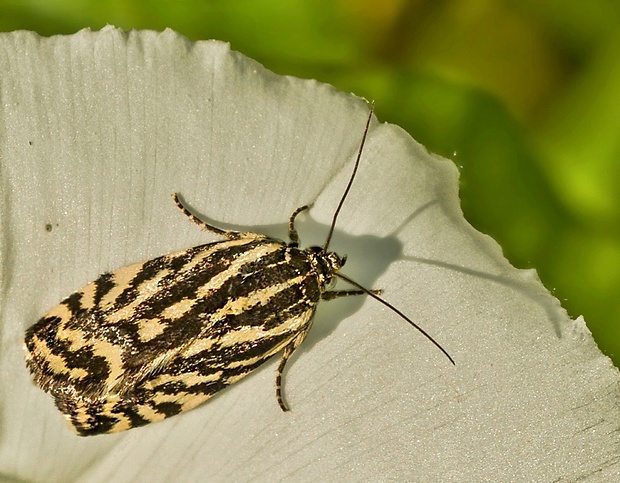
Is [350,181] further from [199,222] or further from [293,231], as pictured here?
[199,222]

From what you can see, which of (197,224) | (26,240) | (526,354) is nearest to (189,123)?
(197,224)

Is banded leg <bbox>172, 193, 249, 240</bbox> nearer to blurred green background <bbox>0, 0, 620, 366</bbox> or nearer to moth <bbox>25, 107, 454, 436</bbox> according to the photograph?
moth <bbox>25, 107, 454, 436</bbox>

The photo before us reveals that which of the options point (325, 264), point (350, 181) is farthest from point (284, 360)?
point (350, 181)

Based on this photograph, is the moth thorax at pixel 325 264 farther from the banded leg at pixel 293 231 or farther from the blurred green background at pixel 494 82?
the blurred green background at pixel 494 82

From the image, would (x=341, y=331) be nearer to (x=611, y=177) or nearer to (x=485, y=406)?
(x=485, y=406)

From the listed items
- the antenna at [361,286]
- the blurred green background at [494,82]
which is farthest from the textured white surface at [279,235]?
the blurred green background at [494,82]

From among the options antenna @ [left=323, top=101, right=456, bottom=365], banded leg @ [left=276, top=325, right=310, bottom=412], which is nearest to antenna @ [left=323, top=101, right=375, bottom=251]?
antenna @ [left=323, top=101, right=456, bottom=365]
